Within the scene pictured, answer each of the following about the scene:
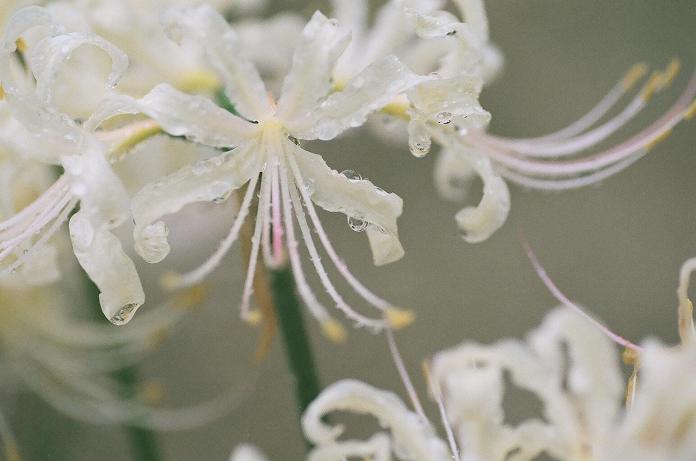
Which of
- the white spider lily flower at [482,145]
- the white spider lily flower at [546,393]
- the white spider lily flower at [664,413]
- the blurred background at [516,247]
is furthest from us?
the blurred background at [516,247]

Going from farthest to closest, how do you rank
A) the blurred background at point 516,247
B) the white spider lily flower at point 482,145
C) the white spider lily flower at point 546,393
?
the blurred background at point 516,247 < the white spider lily flower at point 482,145 < the white spider lily flower at point 546,393

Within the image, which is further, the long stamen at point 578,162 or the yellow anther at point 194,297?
the yellow anther at point 194,297

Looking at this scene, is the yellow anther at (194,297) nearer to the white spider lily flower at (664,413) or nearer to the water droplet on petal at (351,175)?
the water droplet on petal at (351,175)

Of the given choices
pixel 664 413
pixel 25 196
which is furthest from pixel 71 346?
pixel 664 413

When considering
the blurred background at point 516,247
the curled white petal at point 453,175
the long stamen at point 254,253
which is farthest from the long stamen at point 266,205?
the blurred background at point 516,247

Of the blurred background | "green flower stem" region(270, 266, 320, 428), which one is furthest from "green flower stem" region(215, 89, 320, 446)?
the blurred background

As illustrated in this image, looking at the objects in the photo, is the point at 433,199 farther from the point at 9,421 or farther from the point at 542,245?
the point at 9,421

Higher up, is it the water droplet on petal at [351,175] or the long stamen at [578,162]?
the long stamen at [578,162]

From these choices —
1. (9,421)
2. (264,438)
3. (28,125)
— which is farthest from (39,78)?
(264,438)

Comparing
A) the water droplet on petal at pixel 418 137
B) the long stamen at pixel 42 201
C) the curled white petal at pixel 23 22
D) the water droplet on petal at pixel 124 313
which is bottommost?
the water droplet on petal at pixel 124 313
